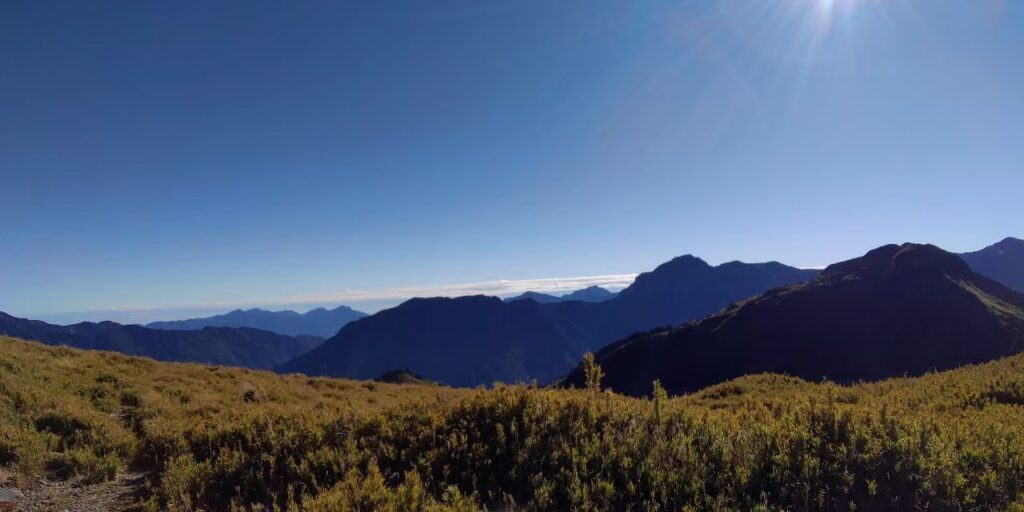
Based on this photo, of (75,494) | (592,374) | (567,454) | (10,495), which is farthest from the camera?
(592,374)

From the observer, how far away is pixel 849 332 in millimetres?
141500

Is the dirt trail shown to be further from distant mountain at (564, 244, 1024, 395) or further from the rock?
distant mountain at (564, 244, 1024, 395)

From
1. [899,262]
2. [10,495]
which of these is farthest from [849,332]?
[10,495]

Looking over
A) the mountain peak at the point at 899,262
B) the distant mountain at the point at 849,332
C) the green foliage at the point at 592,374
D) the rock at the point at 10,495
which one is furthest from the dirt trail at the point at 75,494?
the mountain peak at the point at 899,262

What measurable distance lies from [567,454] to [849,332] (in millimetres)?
168113

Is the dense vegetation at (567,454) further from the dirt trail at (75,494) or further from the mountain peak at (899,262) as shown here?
the mountain peak at (899,262)

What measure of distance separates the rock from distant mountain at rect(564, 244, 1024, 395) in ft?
385

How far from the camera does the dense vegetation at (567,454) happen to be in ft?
16.9

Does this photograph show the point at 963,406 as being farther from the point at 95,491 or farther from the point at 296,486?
the point at 95,491

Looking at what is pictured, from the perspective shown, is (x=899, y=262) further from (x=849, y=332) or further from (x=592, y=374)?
(x=592, y=374)

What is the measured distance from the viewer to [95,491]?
7.47 meters

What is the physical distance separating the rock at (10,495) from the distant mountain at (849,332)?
117m

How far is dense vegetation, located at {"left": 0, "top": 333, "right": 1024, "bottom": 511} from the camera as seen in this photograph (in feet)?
16.9

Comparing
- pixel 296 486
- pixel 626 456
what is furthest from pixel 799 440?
pixel 296 486
